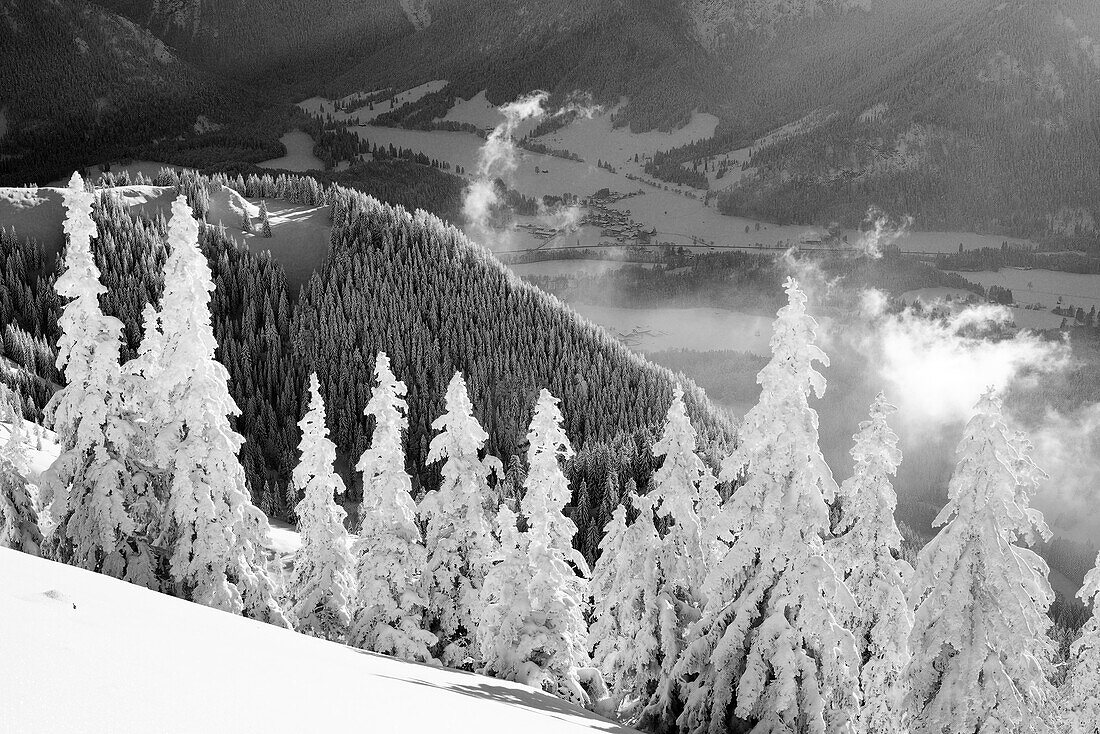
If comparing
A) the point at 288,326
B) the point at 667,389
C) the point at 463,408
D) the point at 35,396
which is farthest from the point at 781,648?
the point at 288,326

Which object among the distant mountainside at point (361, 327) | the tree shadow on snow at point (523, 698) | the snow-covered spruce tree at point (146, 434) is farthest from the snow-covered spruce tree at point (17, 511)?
the distant mountainside at point (361, 327)

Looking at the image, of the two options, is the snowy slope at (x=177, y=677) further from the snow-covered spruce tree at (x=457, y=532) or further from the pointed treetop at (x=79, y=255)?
the snow-covered spruce tree at (x=457, y=532)

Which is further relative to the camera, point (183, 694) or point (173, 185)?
point (173, 185)

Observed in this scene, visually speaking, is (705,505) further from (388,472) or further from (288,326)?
(288,326)

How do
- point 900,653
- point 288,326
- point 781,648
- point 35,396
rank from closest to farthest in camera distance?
1. point 781,648
2. point 900,653
3. point 35,396
4. point 288,326

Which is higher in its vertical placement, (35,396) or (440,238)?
(440,238)

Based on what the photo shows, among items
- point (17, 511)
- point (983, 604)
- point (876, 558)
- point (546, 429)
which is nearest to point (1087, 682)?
point (983, 604)

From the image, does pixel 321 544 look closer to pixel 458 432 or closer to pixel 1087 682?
pixel 458 432
